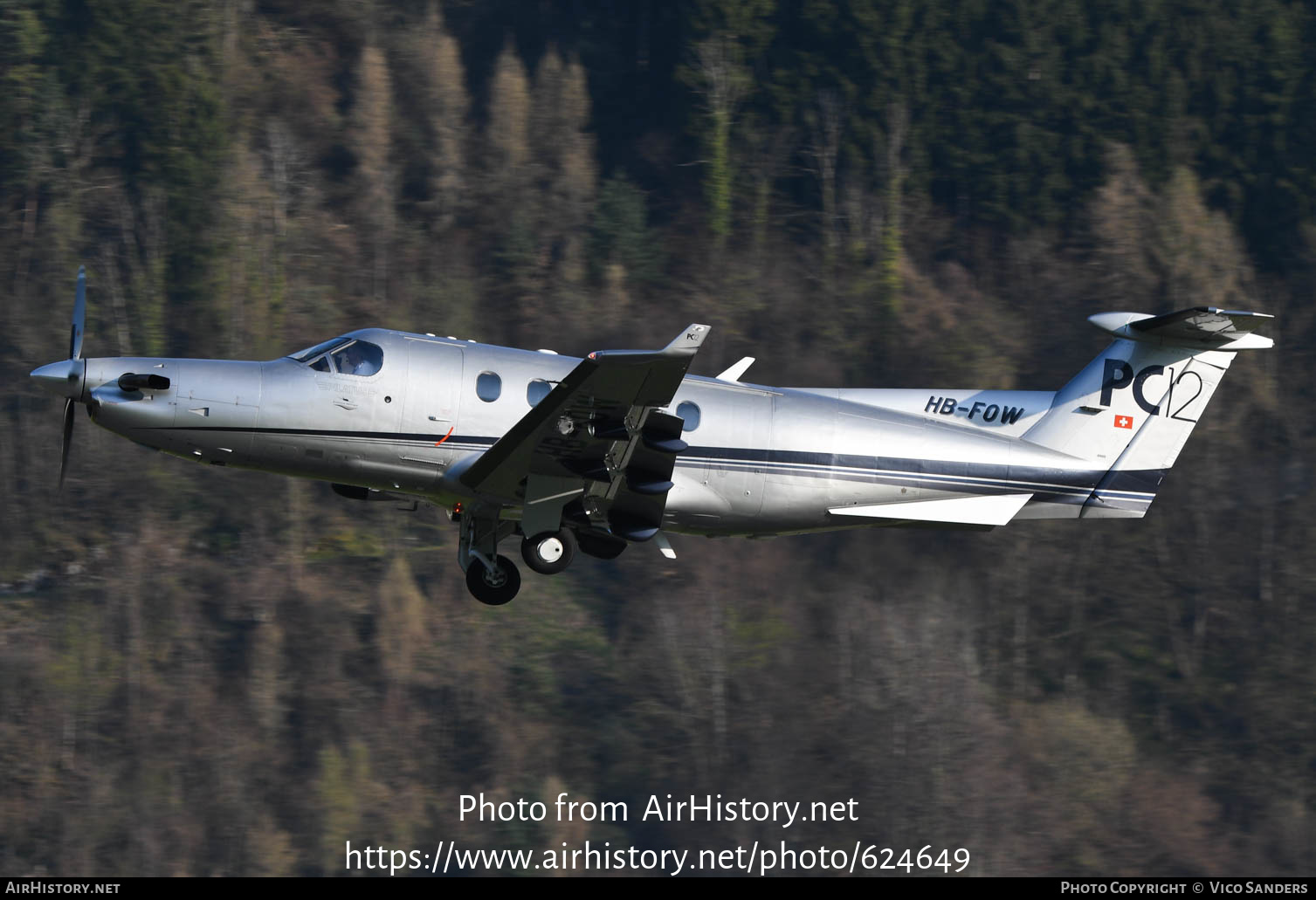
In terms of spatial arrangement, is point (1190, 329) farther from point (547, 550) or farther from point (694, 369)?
point (694, 369)

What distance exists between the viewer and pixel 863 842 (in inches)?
2046

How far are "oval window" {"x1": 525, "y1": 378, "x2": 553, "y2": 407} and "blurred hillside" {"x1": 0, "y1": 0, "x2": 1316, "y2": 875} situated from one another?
32.6 m

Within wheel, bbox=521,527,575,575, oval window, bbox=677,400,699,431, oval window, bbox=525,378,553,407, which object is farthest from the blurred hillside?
oval window, bbox=525,378,553,407

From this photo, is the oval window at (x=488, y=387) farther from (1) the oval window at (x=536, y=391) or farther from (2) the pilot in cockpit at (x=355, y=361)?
(2) the pilot in cockpit at (x=355, y=361)

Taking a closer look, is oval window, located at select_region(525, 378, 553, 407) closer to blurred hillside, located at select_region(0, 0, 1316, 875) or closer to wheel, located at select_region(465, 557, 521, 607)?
wheel, located at select_region(465, 557, 521, 607)

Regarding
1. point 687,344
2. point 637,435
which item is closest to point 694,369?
point 637,435

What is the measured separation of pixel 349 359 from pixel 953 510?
8.14 meters

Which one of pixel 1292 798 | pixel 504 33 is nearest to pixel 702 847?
pixel 1292 798

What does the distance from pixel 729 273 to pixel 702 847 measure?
88.0 ft

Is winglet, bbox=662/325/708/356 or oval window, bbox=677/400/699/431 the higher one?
winglet, bbox=662/325/708/356

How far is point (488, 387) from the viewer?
846 inches

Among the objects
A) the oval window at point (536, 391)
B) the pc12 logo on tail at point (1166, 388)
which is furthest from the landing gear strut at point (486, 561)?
the pc12 logo on tail at point (1166, 388)

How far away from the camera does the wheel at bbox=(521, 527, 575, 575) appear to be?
2172 centimetres
